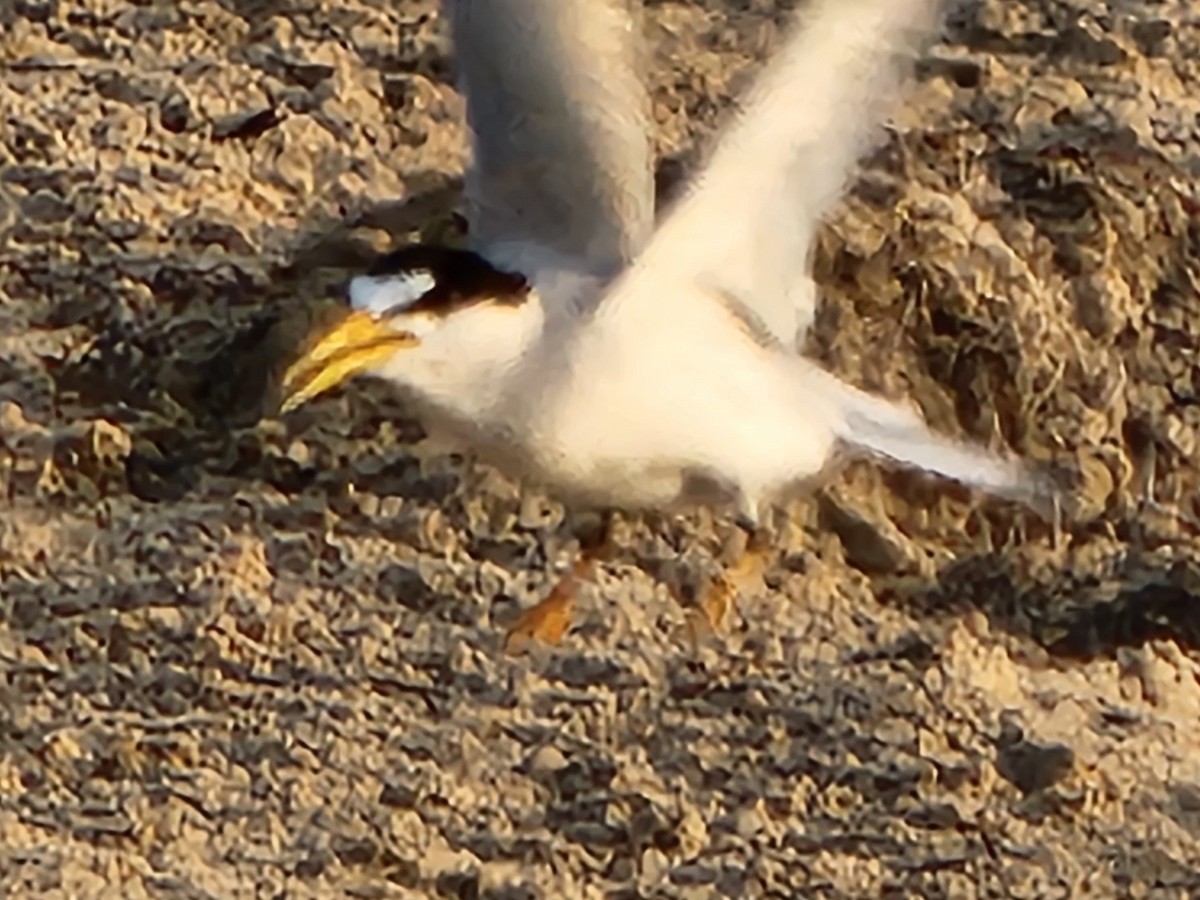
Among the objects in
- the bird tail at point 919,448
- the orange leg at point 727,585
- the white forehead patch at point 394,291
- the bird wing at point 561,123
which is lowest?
the orange leg at point 727,585

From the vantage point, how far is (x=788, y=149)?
3.09ft

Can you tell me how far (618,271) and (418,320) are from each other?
10 cm

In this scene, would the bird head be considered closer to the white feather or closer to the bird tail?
the white feather

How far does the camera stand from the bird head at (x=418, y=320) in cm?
96

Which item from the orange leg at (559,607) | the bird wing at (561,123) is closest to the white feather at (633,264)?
the bird wing at (561,123)

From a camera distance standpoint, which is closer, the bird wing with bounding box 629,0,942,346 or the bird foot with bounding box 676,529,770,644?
the bird wing with bounding box 629,0,942,346

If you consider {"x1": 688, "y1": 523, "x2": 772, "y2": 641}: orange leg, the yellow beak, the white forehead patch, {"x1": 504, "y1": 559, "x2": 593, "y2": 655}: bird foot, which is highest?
the white forehead patch

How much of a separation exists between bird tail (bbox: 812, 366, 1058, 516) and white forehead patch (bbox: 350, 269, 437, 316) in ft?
0.76

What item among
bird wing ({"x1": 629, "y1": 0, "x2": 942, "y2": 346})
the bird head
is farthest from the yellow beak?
bird wing ({"x1": 629, "y1": 0, "x2": 942, "y2": 346})

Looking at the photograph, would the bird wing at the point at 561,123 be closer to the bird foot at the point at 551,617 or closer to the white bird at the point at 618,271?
the white bird at the point at 618,271

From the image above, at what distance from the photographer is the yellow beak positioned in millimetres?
965

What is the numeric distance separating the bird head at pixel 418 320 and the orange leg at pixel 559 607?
21 cm

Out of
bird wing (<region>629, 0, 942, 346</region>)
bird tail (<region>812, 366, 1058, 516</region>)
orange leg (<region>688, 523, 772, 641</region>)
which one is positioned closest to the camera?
bird wing (<region>629, 0, 942, 346</region>)

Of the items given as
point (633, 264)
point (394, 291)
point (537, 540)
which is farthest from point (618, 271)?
point (537, 540)
